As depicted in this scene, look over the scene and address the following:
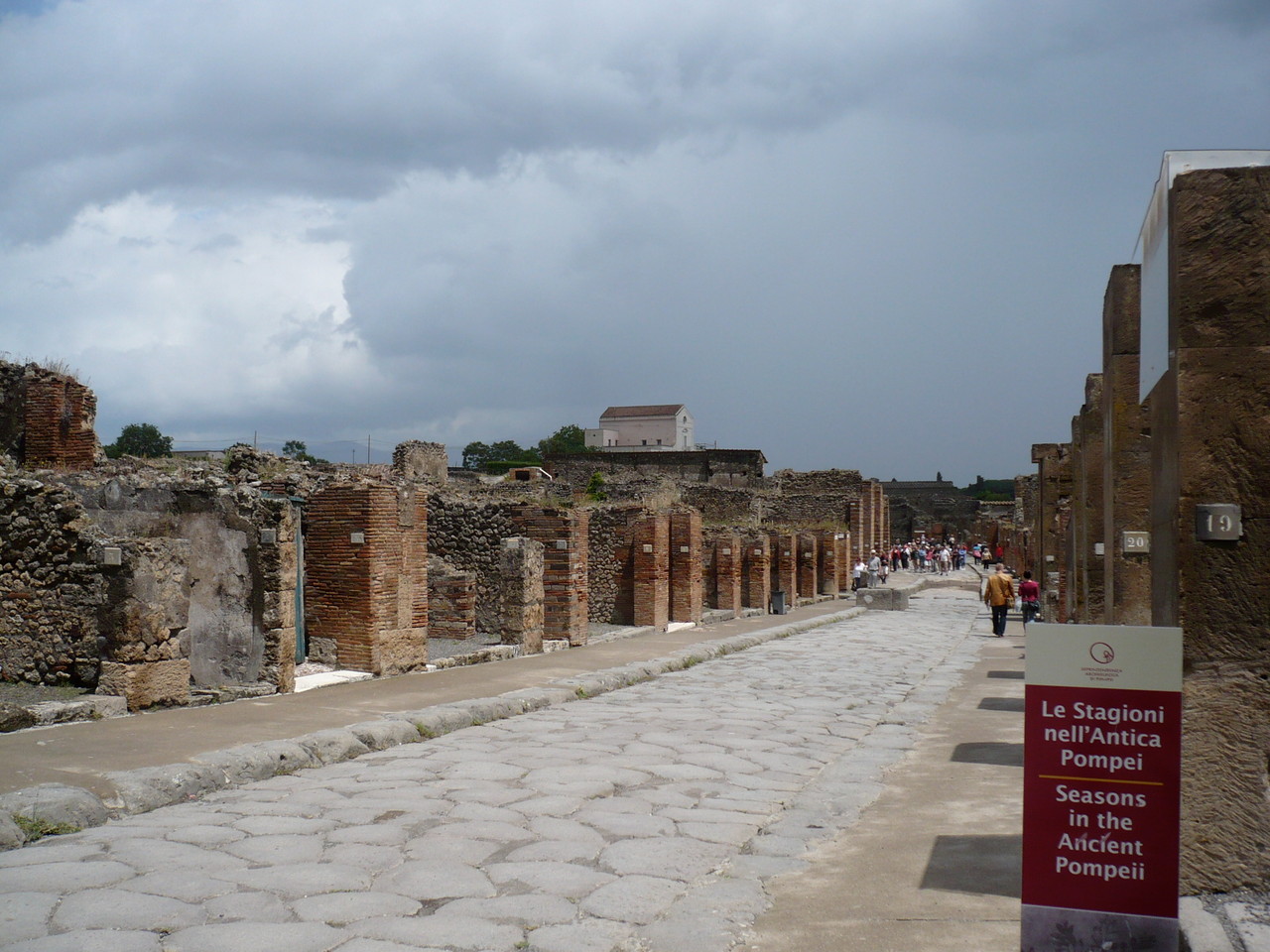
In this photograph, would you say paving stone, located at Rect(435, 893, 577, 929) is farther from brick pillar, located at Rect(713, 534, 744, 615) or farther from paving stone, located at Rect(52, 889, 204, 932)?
brick pillar, located at Rect(713, 534, 744, 615)

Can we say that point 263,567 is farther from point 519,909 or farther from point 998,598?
point 998,598

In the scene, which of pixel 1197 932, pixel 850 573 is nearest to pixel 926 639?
pixel 1197 932

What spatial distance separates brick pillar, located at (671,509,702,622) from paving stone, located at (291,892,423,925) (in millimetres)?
14091

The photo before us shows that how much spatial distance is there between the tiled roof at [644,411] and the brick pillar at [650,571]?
207 feet

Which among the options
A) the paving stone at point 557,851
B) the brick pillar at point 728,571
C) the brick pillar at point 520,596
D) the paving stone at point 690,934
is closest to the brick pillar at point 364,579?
the brick pillar at point 520,596

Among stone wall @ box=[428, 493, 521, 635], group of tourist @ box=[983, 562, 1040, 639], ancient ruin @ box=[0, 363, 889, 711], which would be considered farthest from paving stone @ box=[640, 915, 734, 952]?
group of tourist @ box=[983, 562, 1040, 639]

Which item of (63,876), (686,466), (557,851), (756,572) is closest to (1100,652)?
(557,851)

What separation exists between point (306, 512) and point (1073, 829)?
373 inches

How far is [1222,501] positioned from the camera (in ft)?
10.9

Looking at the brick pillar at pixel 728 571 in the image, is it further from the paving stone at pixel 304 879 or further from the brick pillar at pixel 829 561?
the paving stone at pixel 304 879

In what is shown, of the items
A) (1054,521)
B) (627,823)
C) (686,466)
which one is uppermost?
(686,466)

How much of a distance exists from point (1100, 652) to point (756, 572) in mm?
19669

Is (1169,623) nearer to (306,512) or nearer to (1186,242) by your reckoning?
(1186,242)

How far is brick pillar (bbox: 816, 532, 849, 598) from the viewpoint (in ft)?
95.7
